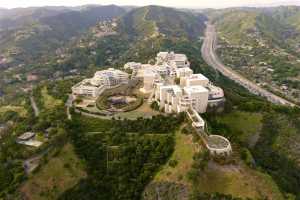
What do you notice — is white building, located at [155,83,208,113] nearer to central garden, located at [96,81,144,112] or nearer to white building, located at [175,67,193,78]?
A: central garden, located at [96,81,144,112]

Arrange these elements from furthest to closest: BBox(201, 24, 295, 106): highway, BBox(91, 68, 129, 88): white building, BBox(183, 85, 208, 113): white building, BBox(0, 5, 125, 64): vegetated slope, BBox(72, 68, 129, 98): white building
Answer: BBox(0, 5, 125, 64): vegetated slope < BBox(201, 24, 295, 106): highway < BBox(91, 68, 129, 88): white building < BBox(72, 68, 129, 98): white building < BBox(183, 85, 208, 113): white building

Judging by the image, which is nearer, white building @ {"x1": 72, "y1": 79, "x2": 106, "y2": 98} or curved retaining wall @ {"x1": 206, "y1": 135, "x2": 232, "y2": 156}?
curved retaining wall @ {"x1": 206, "y1": 135, "x2": 232, "y2": 156}

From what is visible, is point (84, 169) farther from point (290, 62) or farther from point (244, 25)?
point (244, 25)

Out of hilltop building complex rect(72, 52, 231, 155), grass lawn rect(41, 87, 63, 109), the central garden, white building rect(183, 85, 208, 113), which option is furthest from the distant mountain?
grass lawn rect(41, 87, 63, 109)

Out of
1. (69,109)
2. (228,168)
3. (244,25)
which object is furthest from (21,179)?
(244,25)

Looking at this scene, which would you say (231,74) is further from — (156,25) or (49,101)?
(49,101)

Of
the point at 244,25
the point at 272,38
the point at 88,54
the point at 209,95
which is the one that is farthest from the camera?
the point at 244,25

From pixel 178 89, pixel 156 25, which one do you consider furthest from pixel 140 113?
pixel 156 25
